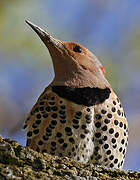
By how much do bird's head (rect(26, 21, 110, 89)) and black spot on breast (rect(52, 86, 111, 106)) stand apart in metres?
0.05

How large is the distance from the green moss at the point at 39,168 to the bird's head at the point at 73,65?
171cm

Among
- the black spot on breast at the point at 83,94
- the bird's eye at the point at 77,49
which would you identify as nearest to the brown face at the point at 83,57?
the bird's eye at the point at 77,49

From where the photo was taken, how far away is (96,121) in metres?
3.70

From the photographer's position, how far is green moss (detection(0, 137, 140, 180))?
6.04 feet

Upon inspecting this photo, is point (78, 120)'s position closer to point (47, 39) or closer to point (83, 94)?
point (83, 94)

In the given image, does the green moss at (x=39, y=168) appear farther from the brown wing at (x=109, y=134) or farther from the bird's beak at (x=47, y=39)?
the bird's beak at (x=47, y=39)

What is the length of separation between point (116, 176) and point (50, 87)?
6.08 ft

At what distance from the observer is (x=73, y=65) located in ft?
13.3

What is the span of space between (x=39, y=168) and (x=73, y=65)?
84.0 inches

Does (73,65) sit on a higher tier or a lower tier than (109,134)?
higher

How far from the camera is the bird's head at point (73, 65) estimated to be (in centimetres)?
393

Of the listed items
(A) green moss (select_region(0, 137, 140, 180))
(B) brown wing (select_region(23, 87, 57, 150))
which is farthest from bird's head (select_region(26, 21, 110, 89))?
(A) green moss (select_region(0, 137, 140, 180))

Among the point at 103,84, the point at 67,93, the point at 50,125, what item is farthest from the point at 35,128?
the point at 103,84

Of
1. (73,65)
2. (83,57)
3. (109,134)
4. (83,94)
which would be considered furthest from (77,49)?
(109,134)
